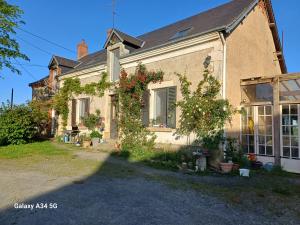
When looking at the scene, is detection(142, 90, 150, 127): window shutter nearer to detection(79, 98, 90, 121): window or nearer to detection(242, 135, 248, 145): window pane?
detection(242, 135, 248, 145): window pane

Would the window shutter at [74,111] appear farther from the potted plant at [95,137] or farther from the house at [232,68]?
the potted plant at [95,137]

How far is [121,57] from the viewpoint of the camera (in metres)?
13.1

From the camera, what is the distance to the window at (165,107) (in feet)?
34.7

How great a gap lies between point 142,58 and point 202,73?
3.55m

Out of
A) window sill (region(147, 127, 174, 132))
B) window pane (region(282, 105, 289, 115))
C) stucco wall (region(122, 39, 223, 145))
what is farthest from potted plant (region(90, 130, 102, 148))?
window pane (region(282, 105, 289, 115))

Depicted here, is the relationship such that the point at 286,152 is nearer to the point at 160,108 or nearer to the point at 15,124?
the point at 160,108

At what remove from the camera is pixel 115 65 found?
13.8 meters

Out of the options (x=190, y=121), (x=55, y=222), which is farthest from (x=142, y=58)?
(x=55, y=222)

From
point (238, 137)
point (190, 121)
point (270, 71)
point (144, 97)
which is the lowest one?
point (238, 137)

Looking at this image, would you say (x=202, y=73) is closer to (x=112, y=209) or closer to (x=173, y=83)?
(x=173, y=83)

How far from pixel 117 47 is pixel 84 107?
179 inches

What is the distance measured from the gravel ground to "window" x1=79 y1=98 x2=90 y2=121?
874 cm

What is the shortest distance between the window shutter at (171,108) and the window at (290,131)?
158 inches

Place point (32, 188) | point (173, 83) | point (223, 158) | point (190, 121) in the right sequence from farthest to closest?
1. point (173, 83)
2. point (190, 121)
3. point (223, 158)
4. point (32, 188)
